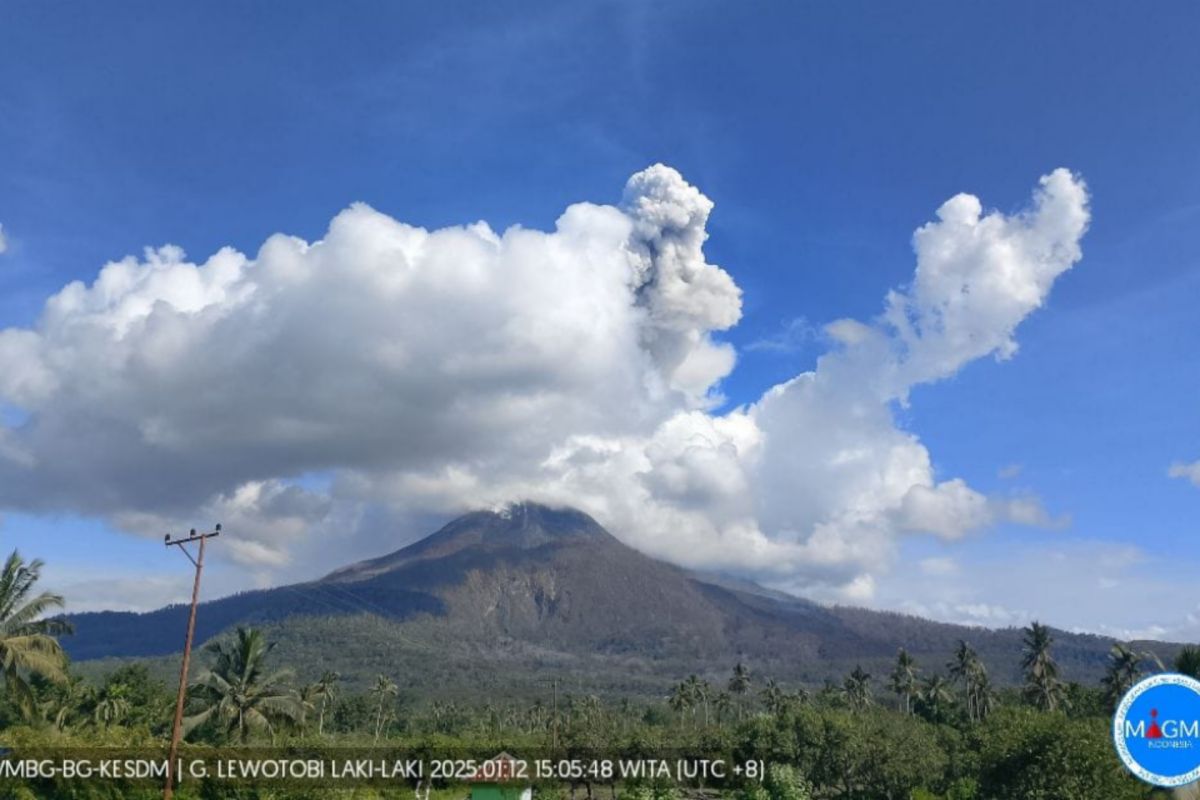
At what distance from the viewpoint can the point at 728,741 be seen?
84.1 m

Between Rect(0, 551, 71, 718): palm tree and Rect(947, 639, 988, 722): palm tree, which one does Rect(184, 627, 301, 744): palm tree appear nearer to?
Rect(0, 551, 71, 718): palm tree

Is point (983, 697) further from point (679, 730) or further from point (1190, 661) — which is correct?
point (1190, 661)

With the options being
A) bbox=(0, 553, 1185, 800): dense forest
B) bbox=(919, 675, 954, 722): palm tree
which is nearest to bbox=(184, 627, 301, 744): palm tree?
bbox=(0, 553, 1185, 800): dense forest

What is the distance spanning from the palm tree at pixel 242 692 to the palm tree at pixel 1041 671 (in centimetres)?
7543

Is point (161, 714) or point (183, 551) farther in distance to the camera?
point (161, 714)

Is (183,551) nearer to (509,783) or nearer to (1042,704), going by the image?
(509,783)

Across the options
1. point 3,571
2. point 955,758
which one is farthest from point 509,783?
point 955,758

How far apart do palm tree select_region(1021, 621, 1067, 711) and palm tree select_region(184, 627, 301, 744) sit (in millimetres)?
75428

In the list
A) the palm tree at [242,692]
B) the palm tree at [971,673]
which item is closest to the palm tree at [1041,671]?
the palm tree at [971,673]

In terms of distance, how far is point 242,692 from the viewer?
4444cm

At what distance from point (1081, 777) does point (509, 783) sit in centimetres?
3342

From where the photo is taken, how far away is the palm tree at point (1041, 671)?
87.6m

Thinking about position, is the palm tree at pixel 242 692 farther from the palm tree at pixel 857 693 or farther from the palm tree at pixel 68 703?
the palm tree at pixel 857 693

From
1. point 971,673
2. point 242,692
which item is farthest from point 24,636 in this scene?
point 971,673
